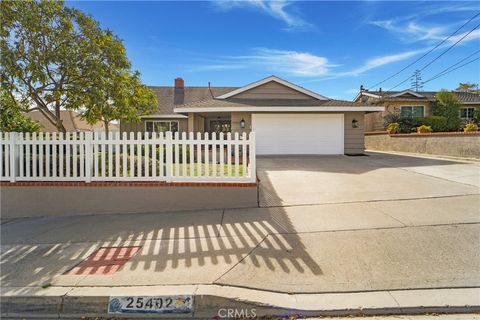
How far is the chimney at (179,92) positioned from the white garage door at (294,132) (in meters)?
9.11

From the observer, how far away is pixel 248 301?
9.49ft

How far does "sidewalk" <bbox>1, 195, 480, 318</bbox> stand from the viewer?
294cm

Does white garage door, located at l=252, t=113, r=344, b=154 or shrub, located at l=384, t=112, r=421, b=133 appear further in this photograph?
shrub, located at l=384, t=112, r=421, b=133

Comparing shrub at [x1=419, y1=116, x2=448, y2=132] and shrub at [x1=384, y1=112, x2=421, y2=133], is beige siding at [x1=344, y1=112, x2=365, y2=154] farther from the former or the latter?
shrub at [x1=419, y1=116, x2=448, y2=132]

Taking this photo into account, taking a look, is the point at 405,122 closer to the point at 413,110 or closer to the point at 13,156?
the point at 413,110

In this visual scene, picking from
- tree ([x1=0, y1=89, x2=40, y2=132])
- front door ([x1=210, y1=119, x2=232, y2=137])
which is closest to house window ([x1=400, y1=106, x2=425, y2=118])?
front door ([x1=210, y1=119, x2=232, y2=137])

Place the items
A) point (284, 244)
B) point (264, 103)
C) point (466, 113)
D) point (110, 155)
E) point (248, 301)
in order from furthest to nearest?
point (466, 113), point (264, 103), point (110, 155), point (284, 244), point (248, 301)

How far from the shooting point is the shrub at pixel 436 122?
73.1 feet

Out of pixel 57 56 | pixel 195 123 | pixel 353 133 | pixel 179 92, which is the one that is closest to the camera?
pixel 57 56

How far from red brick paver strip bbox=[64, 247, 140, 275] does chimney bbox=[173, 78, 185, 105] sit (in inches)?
739

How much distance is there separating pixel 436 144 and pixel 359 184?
373 inches

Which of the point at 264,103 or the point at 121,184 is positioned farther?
the point at 264,103

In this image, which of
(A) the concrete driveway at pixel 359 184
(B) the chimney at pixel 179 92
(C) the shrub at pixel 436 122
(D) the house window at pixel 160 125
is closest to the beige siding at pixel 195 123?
(D) the house window at pixel 160 125

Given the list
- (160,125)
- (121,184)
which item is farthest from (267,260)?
(160,125)
